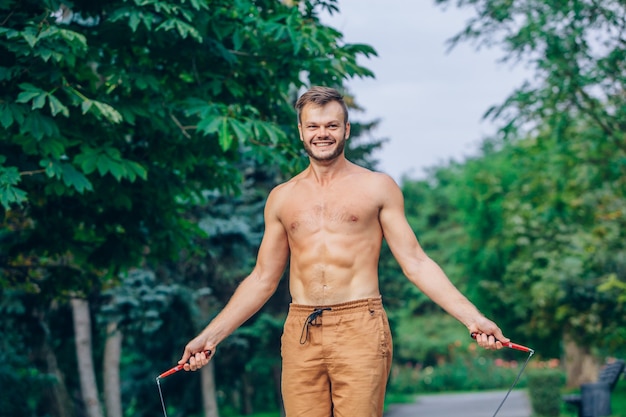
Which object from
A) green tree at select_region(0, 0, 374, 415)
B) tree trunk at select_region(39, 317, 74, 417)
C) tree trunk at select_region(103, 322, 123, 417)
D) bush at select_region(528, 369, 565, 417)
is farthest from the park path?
green tree at select_region(0, 0, 374, 415)

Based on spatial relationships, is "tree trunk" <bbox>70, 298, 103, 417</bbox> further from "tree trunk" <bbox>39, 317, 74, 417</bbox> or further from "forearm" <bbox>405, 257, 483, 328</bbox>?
"forearm" <bbox>405, 257, 483, 328</bbox>

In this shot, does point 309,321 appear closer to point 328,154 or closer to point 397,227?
point 397,227

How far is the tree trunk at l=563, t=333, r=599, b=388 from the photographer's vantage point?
36906 millimetres

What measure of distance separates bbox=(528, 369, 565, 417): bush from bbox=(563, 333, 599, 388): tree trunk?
40.4 feet

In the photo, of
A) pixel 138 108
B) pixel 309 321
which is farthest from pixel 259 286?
pixel 138 108

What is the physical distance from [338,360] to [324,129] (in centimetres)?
107

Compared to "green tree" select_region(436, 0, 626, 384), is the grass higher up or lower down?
lower down

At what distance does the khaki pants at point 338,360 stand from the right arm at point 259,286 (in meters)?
0.32

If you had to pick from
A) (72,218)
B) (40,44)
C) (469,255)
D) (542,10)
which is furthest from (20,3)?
(469,255)

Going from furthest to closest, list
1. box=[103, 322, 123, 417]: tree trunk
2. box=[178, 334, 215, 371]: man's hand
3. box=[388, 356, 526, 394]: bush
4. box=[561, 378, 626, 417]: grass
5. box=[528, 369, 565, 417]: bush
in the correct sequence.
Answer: box=[388, 356, 526, 394]: bush, box=[561, 378, 626, 417]: grass, box=[528, 369, 565, 417]: bush, box=[103, 322, 123, 417]: tree trunk, box=[178, 334, 215, 371]: man's hand

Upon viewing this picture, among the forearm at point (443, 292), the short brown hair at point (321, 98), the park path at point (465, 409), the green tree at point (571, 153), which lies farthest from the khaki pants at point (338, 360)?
the park path at point (465, 409)

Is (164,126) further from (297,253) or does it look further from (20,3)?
(297,253)

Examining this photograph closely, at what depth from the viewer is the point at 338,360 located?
4.93 metres

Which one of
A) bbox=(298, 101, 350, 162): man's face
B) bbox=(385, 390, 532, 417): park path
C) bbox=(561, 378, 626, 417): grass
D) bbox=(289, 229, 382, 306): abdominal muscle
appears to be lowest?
bbox=(561, 378, 626, 417): grass
